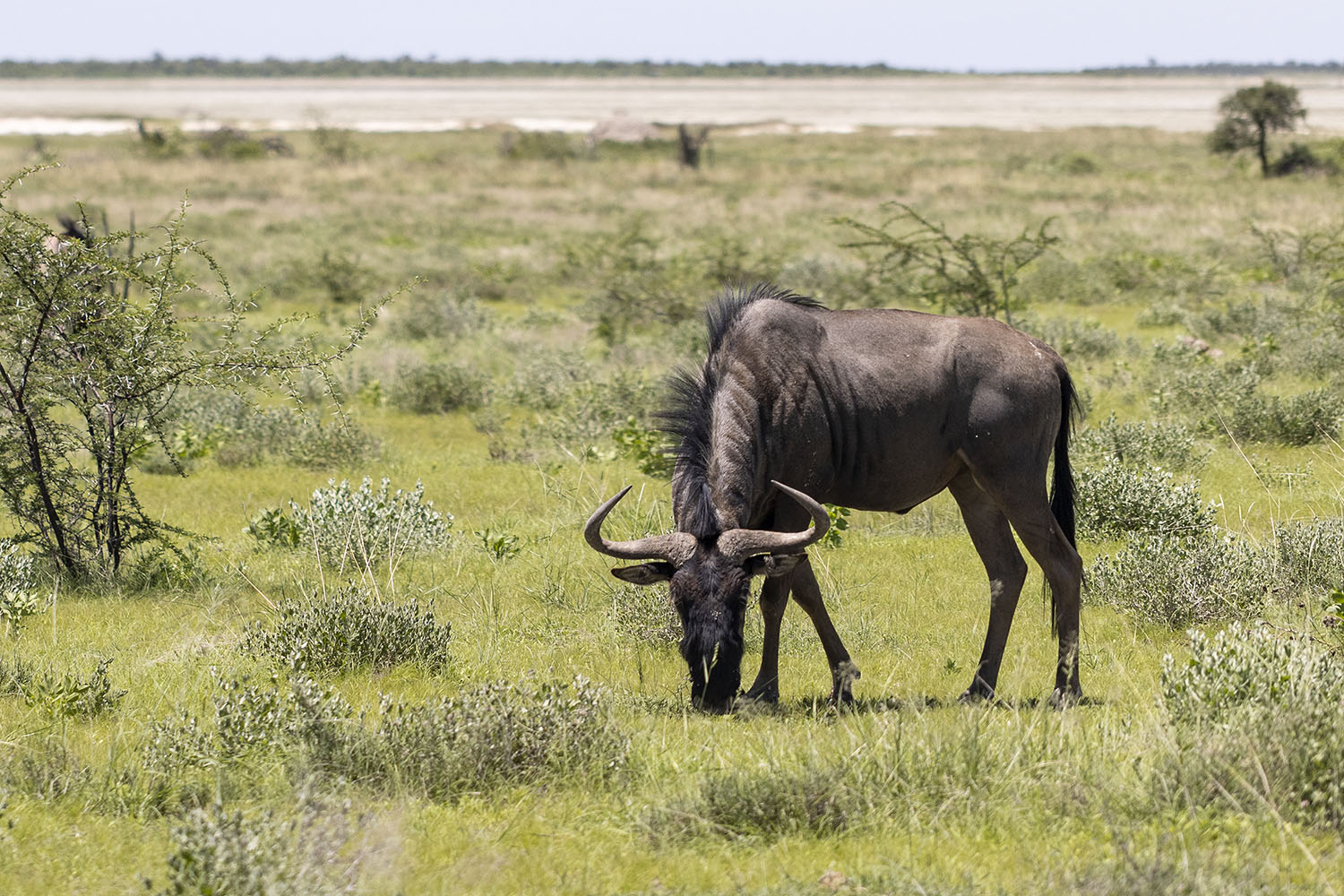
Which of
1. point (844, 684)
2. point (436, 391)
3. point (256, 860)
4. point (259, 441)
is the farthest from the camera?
point (436, 391)

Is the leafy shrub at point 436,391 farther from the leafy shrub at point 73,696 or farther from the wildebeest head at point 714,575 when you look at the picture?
the wildebeest head at point 714,575

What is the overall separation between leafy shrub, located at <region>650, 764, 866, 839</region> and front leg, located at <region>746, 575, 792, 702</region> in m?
1.63

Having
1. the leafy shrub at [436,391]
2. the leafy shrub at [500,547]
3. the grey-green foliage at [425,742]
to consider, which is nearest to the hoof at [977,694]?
the grey-green foliage at [425,742]

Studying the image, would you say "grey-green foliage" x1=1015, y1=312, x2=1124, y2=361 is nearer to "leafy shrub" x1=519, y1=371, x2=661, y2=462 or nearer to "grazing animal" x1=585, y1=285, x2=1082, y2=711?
"leafy shrub" x1=519, y1=371, x2=661, y2=462

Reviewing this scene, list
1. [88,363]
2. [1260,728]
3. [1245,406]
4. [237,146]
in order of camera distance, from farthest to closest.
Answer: [237,146] < [1245,406] < [88,363] < [1260,728]

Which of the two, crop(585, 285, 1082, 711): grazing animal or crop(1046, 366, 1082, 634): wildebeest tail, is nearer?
crop(585, 285, 1082, 711): grazing animal

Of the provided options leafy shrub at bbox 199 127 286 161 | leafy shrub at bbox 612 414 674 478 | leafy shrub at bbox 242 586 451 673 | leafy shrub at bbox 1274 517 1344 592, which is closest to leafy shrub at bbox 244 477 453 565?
leafy shrub at bbox 242 586 451 673

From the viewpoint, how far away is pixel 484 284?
2495 cm

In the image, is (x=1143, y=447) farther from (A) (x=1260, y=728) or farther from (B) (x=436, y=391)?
(B) (x=436, y=391)

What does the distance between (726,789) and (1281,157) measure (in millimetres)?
47999

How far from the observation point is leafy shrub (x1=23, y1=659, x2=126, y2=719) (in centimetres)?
603

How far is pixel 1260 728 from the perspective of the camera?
4949 mm

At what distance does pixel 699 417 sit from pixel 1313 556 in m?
3.81

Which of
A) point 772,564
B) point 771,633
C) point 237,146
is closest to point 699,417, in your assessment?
point 772,564
